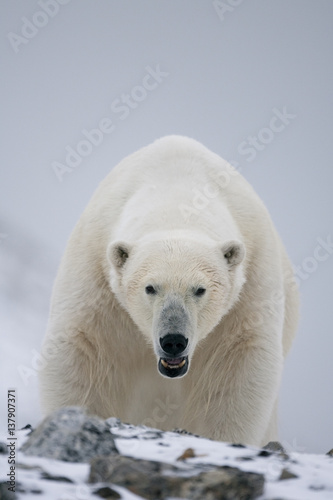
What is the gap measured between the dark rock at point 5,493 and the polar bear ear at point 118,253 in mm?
2921

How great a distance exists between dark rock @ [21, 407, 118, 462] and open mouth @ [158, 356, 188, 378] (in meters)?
1.65

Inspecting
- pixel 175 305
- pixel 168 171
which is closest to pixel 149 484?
pixel 175 305

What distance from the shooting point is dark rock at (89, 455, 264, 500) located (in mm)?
3570

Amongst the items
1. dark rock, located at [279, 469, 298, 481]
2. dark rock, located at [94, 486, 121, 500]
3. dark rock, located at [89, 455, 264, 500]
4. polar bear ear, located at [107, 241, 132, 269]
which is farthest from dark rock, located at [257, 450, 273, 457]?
polar bear ear, located at [107, 241, 132, 269]

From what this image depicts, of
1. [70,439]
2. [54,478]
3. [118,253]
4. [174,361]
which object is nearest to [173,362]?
[174,361]

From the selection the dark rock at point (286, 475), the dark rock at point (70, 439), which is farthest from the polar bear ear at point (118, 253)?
the dark rock at point (286, 475)

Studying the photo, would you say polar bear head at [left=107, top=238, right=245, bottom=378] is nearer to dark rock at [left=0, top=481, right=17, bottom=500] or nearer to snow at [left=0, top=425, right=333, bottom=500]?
snow at [left=0, top=425, right=333, bottom=500]

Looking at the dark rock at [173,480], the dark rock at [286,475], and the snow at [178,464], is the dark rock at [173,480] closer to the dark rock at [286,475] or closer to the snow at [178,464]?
the snow at [178,464]

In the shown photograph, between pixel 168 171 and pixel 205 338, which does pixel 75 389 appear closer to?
pixel 205 338

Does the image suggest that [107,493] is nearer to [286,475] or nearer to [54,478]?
[54,478]

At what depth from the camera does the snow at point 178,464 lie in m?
3.63

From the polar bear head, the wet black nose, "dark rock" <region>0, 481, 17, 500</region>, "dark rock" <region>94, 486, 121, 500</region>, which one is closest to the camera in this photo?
"dark rock" <region>0, 481, 17, 500</region>

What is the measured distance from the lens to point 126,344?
7.02 m

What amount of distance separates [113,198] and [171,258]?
1.32 metres
